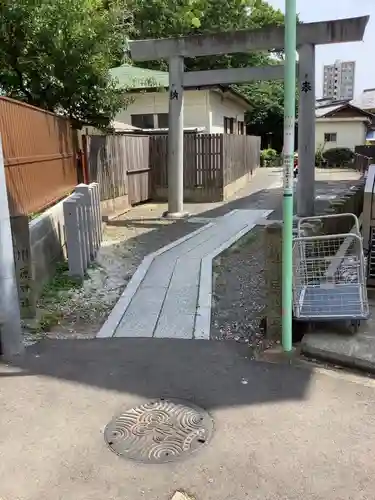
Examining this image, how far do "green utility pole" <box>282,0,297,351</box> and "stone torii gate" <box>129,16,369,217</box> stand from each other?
6223 millimetres

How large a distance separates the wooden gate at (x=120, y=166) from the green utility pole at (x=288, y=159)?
7988 mm

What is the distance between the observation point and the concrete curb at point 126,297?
4707 millimetres

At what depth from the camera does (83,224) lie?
659cm

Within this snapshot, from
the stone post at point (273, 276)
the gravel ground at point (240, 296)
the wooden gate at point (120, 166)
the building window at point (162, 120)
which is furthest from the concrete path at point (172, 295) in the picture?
the building window at point (162, 120)

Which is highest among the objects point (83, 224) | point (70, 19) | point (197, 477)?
point (70, 19)

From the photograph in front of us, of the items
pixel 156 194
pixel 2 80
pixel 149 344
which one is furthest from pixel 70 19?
pixel 149 344

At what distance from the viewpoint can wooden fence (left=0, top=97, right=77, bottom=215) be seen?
6062 millimetres

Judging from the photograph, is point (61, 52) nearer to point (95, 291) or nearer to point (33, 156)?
point (33, 156)

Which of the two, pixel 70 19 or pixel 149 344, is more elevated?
pixel 70 19

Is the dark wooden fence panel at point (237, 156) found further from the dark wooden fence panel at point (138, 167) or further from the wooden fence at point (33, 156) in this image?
the wooden fence at point (33, 156)

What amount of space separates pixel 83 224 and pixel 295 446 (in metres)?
4.55

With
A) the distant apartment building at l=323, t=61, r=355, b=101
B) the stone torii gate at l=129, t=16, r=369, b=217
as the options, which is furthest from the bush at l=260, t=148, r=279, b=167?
the distant apartment building at l=323, t=61, r=355, b=101

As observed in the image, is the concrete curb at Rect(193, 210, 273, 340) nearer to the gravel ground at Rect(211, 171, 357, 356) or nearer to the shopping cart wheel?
the gravel ground at Rect(211, 171, 357, 356)

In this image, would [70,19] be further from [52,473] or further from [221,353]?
[52,473]
